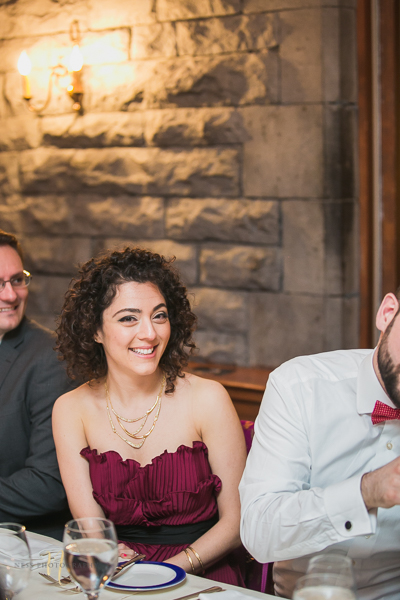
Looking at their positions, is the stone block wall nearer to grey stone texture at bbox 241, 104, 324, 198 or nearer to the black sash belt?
grey stone texture at bbox 241, 104, 324, 198

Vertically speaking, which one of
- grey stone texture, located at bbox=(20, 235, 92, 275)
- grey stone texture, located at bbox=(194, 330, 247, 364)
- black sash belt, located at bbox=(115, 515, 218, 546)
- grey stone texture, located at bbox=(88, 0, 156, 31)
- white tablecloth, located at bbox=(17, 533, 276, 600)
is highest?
grey stone texture, located at bbox=(88, 0, 156, 31)

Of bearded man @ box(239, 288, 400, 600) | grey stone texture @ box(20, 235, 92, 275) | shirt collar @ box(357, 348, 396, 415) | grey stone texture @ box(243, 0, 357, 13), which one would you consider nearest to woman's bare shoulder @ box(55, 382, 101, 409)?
bearded man @ box(239, 288, 400, 600)

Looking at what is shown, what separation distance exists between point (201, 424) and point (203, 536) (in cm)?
31

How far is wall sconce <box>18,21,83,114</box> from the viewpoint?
365cm

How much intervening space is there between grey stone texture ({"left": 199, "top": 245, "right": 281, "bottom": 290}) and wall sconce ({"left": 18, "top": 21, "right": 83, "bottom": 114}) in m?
1.13

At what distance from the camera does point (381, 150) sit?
9.95 feet

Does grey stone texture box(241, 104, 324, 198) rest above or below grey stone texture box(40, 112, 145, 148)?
below

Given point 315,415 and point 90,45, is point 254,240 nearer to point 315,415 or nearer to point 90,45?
Result: point 90,45

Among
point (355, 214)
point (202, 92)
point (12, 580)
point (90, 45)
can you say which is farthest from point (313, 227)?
point (12, 580)

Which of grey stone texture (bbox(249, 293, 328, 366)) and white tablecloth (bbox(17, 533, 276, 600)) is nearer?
white tablecloth (bbox(17, 533, 276, 600))

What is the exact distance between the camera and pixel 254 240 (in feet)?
10.6

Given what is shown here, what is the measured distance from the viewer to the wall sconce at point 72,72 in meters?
3.65

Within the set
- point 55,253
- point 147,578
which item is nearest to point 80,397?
point 147,578

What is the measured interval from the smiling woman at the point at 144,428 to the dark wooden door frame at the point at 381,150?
1277 millimetres
